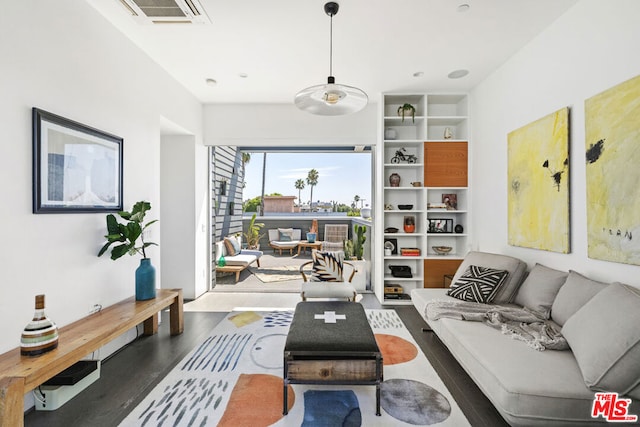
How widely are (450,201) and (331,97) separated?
9.93 ft

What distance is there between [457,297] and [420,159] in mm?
2219

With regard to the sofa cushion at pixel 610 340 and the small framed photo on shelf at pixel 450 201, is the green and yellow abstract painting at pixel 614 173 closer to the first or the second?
the sofa cushion at pixel 610 340

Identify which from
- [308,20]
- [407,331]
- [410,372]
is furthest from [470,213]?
[308,20]

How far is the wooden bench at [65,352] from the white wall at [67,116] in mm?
178

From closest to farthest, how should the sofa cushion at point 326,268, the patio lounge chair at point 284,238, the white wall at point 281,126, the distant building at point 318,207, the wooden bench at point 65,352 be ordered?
the wooden bench at point 65,352 → the sofa cushion at point 326,268 → the white wall at point 281,126 → the patio lounge chair at point 284,238 → the distant building at point 318,207

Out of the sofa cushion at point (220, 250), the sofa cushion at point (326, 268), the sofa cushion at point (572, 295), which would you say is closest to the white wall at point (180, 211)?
the sofa cushion at point (220, 250)

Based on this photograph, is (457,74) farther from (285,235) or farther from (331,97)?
(285,235)

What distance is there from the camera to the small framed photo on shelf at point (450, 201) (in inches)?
181

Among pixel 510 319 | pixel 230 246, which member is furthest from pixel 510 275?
pixel 230 246

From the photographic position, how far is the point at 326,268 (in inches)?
161

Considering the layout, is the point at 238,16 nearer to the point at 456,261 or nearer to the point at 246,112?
the point at 246,112

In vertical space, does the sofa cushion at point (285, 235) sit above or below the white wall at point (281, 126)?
below

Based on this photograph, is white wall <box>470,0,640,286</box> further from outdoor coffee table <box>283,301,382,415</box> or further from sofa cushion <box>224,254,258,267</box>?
sofa cushion <box>224,254,258,267</box>

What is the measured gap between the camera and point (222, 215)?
6773mm
